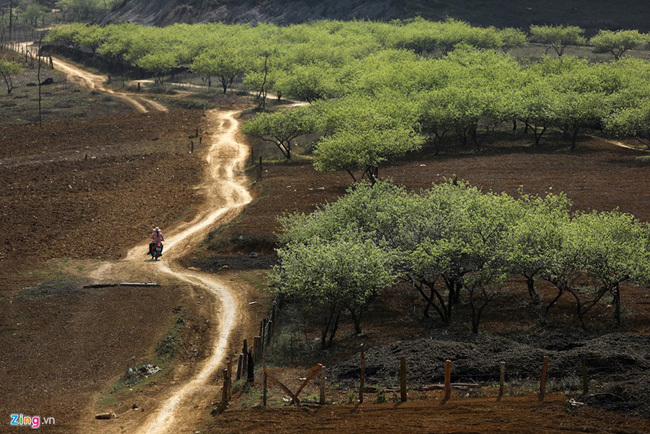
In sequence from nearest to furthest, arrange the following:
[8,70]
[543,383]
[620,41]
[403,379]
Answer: [543,383] → [403,379] → [8,70] → [620,41]

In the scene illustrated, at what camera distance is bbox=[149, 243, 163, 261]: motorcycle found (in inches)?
1923

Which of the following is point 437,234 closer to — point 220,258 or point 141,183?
point 220,258

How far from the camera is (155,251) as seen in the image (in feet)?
160

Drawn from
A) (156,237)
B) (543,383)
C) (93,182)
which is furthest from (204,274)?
(93,182)

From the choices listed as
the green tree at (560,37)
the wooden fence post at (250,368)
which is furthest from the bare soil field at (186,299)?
the green tree at (560,37)

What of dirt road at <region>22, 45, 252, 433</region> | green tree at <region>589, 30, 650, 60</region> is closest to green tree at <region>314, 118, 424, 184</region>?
dirt road at <region>22, 45, 252, 433</region>

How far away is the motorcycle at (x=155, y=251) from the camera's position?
160ft

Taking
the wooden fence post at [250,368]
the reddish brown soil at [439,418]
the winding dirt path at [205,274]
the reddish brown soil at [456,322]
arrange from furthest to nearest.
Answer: the wooden fence post at [250,368] < the winding dirt path at [205,274] < the reddish brown soil at [456,322] < the reddish brown soil at [439,418]

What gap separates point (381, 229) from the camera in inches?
1516

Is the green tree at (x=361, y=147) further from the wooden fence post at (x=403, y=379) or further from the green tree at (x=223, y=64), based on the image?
the green tree at (x=223, y=64)

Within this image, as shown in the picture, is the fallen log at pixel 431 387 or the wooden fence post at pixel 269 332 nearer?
the fallen log at pixel 431 387

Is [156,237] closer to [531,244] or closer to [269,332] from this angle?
[269,332]

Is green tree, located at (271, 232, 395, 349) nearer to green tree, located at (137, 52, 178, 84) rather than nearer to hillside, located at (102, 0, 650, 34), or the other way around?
green tree, located at (137, 52, 178, 84)

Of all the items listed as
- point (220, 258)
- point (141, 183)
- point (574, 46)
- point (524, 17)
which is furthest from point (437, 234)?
point (524, 17)
